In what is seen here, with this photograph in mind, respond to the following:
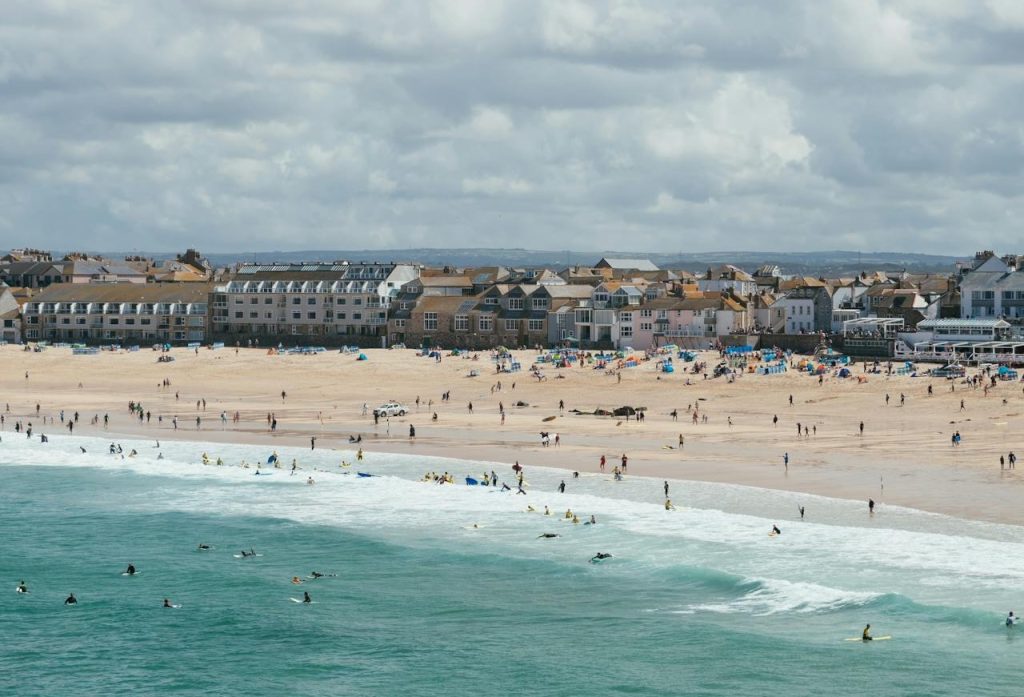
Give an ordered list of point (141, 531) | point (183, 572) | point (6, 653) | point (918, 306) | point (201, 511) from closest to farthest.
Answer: point (6, 653) < point (183, 572) < point (141, 531) < point (201, 511) < point (918, 306)

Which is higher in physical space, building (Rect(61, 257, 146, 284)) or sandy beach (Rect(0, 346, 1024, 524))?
building (Rect(61, 257, 146, 284))

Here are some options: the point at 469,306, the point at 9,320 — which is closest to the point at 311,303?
the point at 469,306

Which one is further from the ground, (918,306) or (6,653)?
(918,306)

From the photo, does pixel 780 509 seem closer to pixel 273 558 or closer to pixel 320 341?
pixel 273 558

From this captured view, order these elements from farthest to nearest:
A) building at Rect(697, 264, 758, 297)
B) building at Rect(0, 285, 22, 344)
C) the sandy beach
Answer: building at Rect(697, 264, 758, 297), building at Rect(0, 285, 22, 344), the sandy beach

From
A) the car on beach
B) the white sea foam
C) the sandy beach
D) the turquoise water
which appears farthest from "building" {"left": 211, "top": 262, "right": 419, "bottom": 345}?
the turquoise water

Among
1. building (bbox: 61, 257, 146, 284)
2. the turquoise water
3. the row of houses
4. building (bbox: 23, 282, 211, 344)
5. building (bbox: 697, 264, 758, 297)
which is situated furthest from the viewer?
building (bbox: 61, 257, 146, 284)

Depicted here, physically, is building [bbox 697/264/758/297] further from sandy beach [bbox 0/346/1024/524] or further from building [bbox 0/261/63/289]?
building [bbox 0/261/63/289]

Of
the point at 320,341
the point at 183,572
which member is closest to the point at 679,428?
the point at 183,572
